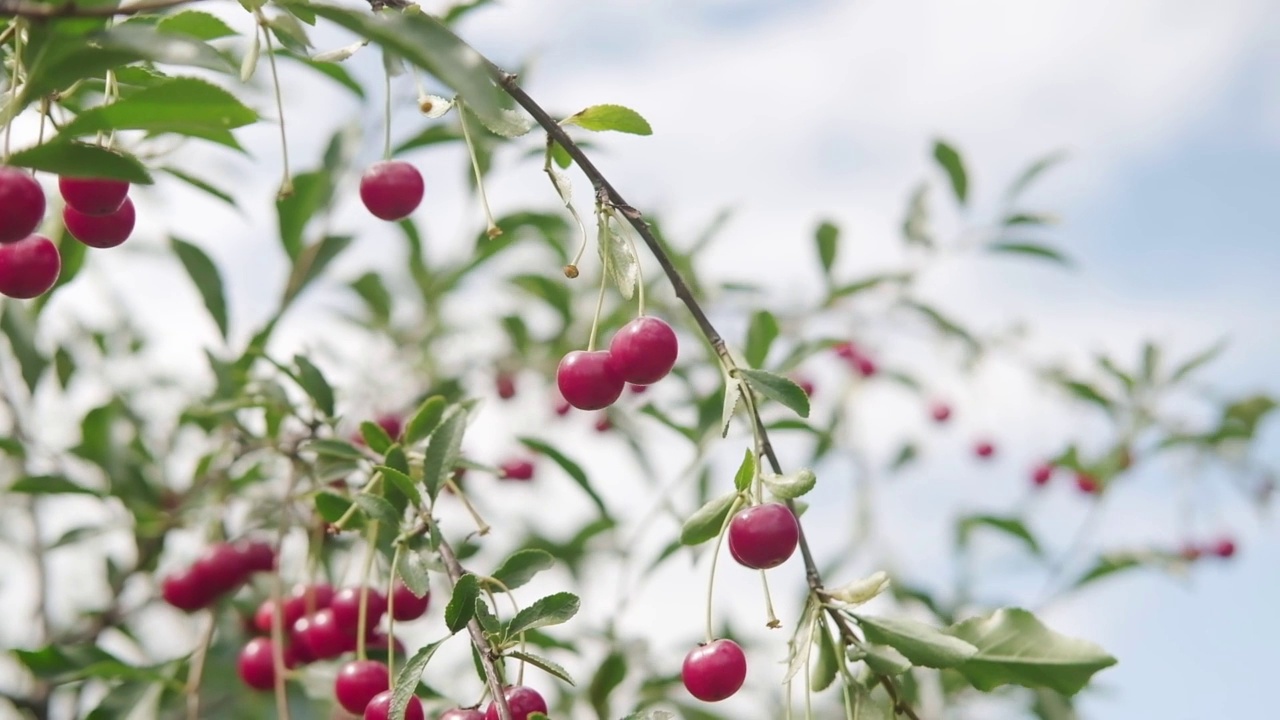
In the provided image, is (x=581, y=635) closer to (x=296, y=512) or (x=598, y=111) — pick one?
(x=296, y=512)

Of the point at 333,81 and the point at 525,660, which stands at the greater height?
the point at 333,81

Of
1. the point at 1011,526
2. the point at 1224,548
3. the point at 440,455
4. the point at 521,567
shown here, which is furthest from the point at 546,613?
the point at 1224,548

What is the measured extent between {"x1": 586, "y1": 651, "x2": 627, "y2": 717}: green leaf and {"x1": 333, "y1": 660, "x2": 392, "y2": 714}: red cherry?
0.81 meters

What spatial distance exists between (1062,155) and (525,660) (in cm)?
259

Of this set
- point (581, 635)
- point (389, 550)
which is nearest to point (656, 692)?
point (581, 635)

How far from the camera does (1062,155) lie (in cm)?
322

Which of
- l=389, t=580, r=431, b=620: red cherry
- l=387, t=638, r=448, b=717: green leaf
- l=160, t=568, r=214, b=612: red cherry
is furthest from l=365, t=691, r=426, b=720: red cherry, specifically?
l=160, t=568, r=214, b=612: red cherry

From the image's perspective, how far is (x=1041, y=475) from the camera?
4555 mm

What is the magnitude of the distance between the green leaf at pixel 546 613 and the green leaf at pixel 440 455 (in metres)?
0.22

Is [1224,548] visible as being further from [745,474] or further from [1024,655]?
[745,474]

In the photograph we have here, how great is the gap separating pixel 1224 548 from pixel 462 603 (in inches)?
189

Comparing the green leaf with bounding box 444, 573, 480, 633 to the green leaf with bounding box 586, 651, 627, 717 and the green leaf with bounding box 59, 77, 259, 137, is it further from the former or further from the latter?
the green leaf with bounding box 586, 651, 627, 717

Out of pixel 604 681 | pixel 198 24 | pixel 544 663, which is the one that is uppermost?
pixel 198 24

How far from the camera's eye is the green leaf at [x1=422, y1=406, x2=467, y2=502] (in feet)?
4.34
